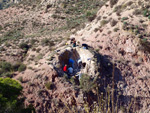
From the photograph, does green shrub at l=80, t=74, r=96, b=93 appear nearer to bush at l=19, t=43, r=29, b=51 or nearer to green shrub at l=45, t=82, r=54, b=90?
green shrub at l=45, t=82, r=54, b=90

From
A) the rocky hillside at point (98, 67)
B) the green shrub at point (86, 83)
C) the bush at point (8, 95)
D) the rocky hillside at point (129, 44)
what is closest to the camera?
the bush at point (8, 95)

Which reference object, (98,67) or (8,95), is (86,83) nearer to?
(98,67)

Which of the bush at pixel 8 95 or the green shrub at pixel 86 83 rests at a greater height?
the bush at pixel 8 95

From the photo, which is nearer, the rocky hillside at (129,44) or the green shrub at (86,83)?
the green shrub at (86,83)

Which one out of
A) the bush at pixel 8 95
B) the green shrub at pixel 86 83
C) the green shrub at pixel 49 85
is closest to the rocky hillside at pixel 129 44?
the green shrub at pixel 86 83

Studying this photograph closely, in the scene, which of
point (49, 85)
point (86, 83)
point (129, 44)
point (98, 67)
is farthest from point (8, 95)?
point (129, 44)

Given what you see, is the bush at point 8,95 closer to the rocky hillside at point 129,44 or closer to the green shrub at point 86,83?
the green shrub at point 86,83

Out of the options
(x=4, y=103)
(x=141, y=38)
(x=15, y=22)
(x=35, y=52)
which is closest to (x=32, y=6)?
(x=15, y=22)

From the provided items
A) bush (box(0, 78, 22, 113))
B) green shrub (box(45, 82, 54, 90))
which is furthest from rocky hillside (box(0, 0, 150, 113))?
bush (box(0, 78, 22, 113))

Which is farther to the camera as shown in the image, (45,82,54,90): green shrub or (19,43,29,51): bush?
(19,43,29,51): bush

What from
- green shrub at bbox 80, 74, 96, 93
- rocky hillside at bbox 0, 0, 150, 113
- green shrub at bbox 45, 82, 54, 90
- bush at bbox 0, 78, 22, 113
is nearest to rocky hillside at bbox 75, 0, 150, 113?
rocky hillside at bbox 0, 0, 150, 113

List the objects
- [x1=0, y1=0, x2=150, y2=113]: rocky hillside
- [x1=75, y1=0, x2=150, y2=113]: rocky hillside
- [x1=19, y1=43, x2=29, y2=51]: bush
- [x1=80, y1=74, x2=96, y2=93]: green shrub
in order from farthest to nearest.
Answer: [x1=19, y1=43, x2=29, y2=51]: bush
[x1=75, y1=0, x2=150, y2=113]: rocky hillside
[x1=80, y1=74, x2=96, y2=93]: green shrub
[x1=0, y1=0, x2=150, y2=113]: rocky hillside

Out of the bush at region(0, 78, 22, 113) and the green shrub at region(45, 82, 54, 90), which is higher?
the bush at region(0, 78, 22, 113)

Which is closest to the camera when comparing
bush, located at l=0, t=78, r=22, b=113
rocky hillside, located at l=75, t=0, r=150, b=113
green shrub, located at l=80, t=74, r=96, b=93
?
bush, located at l=0, t=78, r=22, b=113
